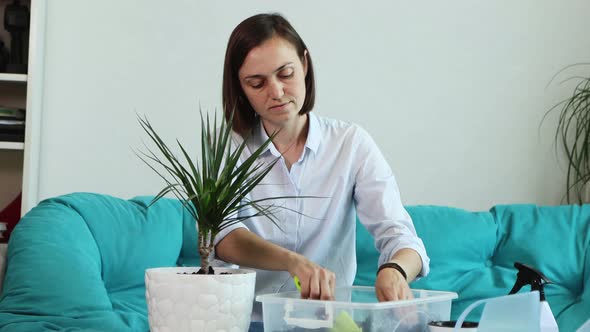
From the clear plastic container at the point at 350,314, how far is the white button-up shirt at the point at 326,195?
1.66 feet

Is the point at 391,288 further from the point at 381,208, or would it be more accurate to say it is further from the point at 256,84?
the point at 256,84

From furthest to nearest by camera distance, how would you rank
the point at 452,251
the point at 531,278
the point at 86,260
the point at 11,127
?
the point at 11,127
the point at 452,251
the point at 86,260
the point at 531,278

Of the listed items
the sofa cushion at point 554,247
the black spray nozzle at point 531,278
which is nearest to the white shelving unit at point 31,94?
the sofa cushion at point 554,247

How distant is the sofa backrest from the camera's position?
2.52m

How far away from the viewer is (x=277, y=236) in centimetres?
162

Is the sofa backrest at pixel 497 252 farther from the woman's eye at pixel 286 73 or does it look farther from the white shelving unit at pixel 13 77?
the white shelving unit at pixel 13 77

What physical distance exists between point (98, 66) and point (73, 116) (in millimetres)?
204

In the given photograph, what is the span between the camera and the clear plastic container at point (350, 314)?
0.96m

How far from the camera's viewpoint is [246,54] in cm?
155

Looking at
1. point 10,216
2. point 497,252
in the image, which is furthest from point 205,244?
point 10,216

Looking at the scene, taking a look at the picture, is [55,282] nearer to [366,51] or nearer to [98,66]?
[98,66]

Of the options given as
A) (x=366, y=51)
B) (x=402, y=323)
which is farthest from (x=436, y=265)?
(x=402, y=323)

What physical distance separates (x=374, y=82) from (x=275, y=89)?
1.54 metres

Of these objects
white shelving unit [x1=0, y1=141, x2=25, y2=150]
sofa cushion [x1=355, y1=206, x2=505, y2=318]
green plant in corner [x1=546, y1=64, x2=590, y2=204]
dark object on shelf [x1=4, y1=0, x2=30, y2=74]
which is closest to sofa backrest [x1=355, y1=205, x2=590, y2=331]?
sofa cushion [x1=355, y1=206, x2=505, y2=318]
